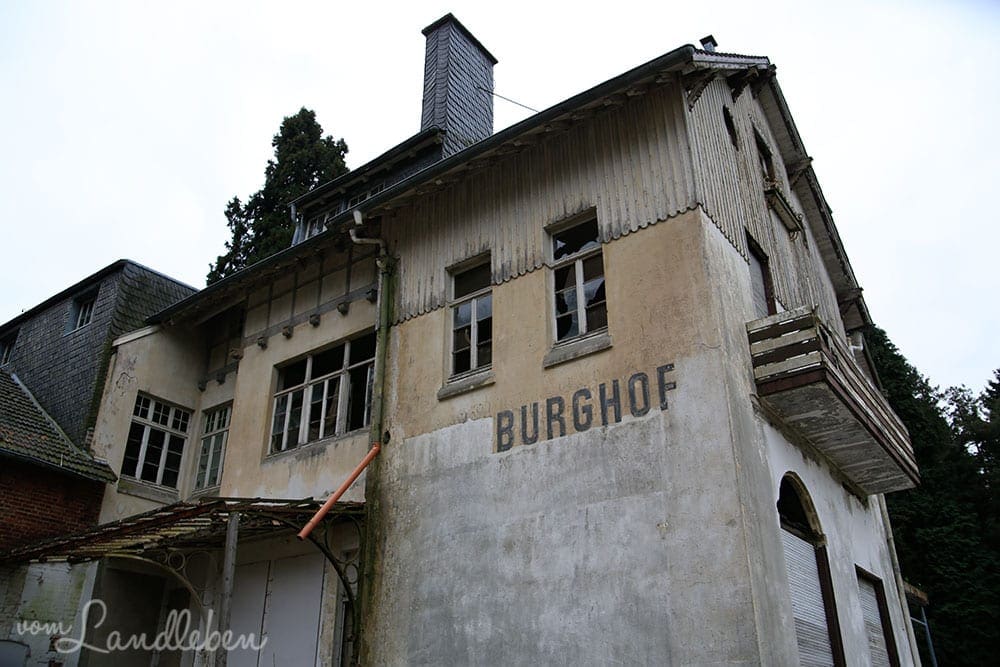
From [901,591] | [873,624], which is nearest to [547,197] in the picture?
[873,624]

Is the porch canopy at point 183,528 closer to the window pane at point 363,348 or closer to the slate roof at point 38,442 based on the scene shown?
the slate roof at point 38,442

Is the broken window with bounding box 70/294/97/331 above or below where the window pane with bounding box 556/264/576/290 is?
above

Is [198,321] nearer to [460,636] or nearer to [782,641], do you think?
[460,636]

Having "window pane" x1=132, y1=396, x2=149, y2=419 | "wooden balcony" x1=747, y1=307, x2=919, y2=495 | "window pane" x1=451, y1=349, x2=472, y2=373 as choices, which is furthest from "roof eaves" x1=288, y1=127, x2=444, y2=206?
"wooden balcony" x1=747, y1=307, x2=919, y2=495

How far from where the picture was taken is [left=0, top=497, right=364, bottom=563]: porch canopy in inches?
367

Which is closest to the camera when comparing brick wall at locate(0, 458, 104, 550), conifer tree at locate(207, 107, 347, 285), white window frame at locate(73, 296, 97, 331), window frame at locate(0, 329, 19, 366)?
brick wall at locate(0, 458, 104, 550)

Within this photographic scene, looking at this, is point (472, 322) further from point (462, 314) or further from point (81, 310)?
point (81, 310)

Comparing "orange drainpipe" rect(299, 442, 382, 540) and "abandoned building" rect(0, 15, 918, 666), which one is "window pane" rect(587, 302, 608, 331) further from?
"orange drainpipe" rect(299, 442, 382, 540)

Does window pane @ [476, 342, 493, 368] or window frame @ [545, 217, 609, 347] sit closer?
window frame @ [545, 217, 609, 347]

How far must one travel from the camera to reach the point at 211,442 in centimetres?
1549

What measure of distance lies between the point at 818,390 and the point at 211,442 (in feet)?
38.3

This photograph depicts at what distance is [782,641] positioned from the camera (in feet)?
24.4

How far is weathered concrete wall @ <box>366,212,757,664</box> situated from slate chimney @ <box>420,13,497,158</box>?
8.08 metres

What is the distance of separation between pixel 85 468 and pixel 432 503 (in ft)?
24.6
